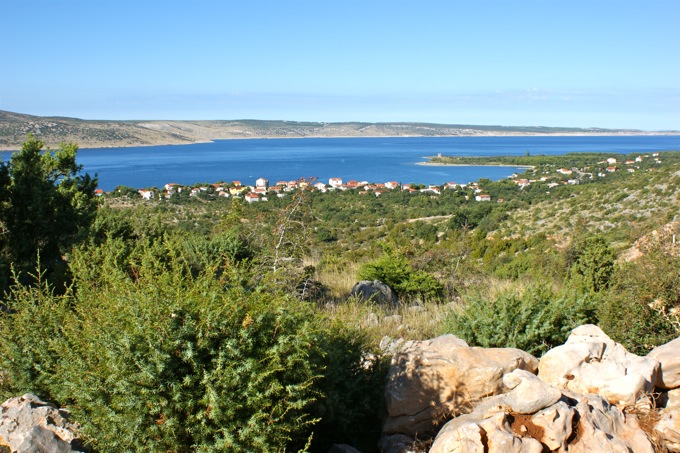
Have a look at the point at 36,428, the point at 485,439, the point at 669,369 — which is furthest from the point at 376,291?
the point at 36,428

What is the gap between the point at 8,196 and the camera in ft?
31.2

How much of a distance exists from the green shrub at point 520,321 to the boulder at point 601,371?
0.76m

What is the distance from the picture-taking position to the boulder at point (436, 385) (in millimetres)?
4250

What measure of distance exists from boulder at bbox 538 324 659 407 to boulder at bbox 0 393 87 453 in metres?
3.91

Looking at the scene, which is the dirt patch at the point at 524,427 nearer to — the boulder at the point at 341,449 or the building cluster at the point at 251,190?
the boulder at the point at 341,449

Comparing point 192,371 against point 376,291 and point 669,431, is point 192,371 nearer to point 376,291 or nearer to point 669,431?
point 669,431

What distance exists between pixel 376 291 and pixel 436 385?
4.73 metres

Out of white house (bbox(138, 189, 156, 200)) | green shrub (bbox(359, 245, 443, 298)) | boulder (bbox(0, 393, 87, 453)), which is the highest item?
boulder (bbox(0, 393, 87, 453))

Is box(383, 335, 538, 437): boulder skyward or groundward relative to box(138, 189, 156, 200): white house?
skyward

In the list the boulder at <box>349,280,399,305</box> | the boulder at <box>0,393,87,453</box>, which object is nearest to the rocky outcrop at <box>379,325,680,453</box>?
the boulder at <box>0,393,87,453</box>

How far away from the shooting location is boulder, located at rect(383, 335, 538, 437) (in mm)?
4250

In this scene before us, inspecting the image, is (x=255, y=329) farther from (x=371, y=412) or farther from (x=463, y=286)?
(x=463, y=286)

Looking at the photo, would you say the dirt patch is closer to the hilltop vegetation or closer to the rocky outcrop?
the rocky outcrop

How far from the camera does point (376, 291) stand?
9.06m
